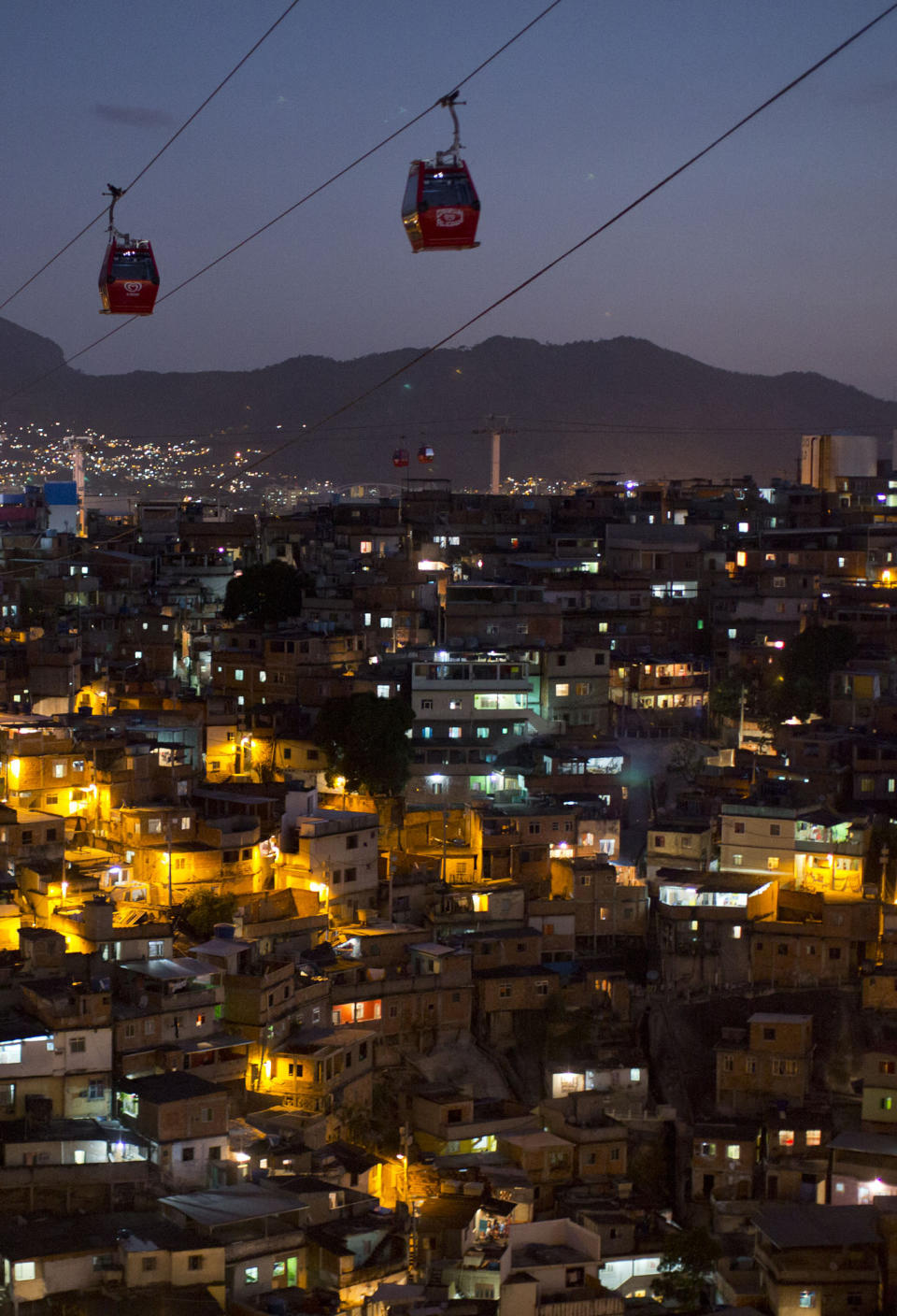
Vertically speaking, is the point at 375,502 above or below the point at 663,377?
below

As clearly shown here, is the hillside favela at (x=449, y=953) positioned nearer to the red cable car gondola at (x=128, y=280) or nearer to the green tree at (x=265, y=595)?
the green tree at (x=265, y=595)

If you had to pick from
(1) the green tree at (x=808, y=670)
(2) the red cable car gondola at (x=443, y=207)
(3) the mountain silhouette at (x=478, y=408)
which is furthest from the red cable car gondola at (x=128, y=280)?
(3) the mountain silhouette at (x=478, y=408)

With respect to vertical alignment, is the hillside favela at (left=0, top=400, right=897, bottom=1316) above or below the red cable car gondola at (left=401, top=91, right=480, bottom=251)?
below

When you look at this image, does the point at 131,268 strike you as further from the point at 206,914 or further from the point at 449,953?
the point at 449,953

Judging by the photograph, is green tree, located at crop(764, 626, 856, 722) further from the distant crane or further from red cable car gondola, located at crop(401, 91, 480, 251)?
the distant crane

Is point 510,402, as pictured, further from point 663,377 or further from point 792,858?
point 792,858

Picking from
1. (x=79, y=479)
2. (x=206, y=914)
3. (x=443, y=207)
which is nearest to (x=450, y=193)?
(x=443, y=207)

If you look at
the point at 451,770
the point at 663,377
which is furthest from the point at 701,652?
the point at 663,377

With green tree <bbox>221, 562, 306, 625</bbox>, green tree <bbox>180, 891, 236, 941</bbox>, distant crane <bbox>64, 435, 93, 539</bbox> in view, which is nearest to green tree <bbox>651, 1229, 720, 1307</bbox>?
green tree <bbox>180, 891, 236, 941</bbox>
